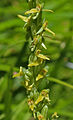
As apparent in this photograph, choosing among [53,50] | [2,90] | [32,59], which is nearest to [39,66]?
[32,59]

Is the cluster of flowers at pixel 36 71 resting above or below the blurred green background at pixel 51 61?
above

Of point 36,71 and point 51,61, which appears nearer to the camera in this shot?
point 36,71

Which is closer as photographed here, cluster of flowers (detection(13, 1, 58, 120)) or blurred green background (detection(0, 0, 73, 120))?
cluster of flowers (detection(13, 1, 58, 120))

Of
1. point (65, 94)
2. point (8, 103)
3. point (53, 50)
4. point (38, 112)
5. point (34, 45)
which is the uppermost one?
point (34, 45)

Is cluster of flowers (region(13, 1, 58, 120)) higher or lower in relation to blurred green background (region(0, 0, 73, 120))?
higher

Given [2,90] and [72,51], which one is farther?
[72,51]

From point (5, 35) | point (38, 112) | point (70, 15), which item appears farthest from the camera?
point (5, 35)

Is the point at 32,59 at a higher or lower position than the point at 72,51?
higher

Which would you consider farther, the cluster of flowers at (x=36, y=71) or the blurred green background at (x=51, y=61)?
the blurred green background at (x=51, y=61)

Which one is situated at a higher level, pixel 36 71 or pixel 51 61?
pixel 36 71

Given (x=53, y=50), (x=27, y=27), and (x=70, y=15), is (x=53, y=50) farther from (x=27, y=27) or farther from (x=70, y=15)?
(x=27, y=27)

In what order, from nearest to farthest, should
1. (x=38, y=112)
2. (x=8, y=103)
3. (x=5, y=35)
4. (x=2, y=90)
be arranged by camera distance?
(x=38, y=112) → (x=8, y=103) → (x=2, y=90) → (x=5, y=35)
